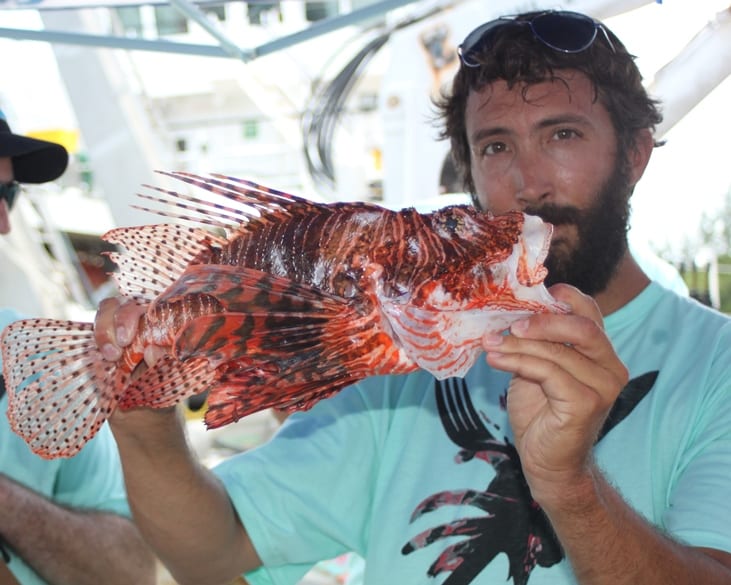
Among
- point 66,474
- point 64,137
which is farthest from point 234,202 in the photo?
point 64,137

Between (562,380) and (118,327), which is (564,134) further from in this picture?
(118,327)

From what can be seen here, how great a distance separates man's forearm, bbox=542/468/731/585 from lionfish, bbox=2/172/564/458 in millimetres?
374

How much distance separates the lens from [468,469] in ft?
6.64

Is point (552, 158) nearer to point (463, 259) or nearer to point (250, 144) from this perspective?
point (463, 259)

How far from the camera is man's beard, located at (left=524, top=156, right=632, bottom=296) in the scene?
204 cm

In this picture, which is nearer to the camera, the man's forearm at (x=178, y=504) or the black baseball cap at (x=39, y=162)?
the man's forearm at (x=178, y=504)

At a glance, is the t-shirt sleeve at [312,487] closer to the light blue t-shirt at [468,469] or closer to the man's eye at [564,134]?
the light blue t-shirt at [468,469]

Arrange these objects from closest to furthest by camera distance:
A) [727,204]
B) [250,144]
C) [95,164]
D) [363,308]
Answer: [363,308], [95,164], [727,204], [250,144]

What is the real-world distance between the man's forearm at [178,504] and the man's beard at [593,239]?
1.21m

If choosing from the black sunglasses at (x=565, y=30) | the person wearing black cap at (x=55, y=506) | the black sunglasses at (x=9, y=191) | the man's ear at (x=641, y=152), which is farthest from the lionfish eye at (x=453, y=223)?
the black sunglasses at (x=9, y=191)

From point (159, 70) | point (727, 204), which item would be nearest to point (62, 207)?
point (159, 70)

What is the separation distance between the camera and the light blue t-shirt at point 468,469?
1.79 meters

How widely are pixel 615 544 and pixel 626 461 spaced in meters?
0.50

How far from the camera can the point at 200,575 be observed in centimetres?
221
